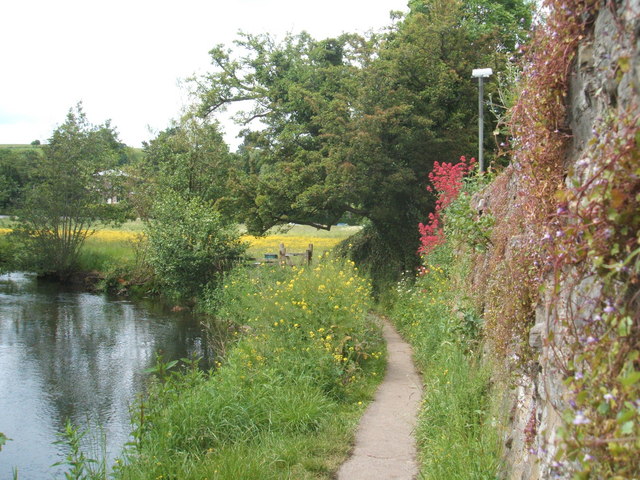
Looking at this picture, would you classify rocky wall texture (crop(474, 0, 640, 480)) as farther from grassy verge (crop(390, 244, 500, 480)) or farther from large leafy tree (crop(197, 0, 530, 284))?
large leafy tree (crop(197, 0, 530, 284))

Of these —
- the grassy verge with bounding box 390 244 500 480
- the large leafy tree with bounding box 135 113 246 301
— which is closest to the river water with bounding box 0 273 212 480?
the large leafy tree with bounding box 135 113 246 301

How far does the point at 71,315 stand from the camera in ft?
59.6

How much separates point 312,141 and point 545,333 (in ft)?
54.1

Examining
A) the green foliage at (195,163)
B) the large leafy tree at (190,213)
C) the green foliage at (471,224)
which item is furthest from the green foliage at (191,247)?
the green foliage at (471,224)

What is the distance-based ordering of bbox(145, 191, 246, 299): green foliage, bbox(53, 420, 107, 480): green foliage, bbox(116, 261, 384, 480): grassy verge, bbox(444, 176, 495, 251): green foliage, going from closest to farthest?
bbox(53, 420, 107, 480): green foliage, bbox(116, 261, 384, 480): grassy verge, bbox(444, 176, 495, 251): green foliage, bbox(145, 191, 246, 299): green foliage

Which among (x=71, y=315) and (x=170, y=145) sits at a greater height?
(x=170, y=145)

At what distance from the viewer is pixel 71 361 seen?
13117 mm

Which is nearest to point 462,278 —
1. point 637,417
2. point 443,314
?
point 443,314

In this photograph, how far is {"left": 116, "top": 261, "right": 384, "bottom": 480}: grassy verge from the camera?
18.6ft

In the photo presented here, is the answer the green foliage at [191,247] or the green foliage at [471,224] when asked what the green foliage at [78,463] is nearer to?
the green foliage at [471,224]

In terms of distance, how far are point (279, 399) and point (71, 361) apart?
26.3ft

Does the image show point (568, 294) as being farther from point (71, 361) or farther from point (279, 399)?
point (71, 361)

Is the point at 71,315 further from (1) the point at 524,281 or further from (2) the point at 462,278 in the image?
(1) the point at 524,281

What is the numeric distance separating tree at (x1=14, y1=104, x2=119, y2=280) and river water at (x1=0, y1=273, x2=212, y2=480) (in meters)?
3.02
